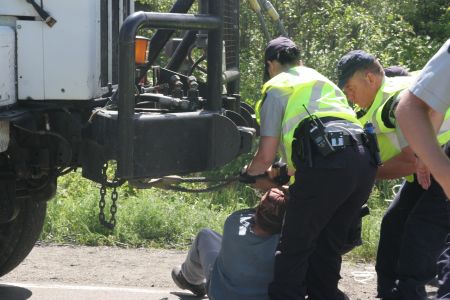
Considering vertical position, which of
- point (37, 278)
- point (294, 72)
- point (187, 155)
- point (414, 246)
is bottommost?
point (37, 278)

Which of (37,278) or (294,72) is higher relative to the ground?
(294,72)

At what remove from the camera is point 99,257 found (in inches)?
246

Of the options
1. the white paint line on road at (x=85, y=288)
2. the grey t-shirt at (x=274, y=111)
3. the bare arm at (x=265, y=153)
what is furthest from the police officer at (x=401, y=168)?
the white paint line on road at (x=85, y=288)

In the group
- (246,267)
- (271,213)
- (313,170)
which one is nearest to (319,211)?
(313,170)

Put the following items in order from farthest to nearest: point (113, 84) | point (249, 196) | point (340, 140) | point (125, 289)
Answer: point (249, 196) → point (125, 289) → point (113, 84) → point (340, 140)

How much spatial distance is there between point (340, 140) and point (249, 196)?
11.5ft

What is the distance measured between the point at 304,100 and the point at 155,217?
2.85 m

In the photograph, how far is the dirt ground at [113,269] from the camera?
223 inches

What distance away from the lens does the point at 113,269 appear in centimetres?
595

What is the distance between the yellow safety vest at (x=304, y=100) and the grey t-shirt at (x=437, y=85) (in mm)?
1250

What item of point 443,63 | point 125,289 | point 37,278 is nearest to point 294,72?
point 443,63

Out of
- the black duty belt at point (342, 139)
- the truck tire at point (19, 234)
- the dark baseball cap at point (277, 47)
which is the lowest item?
the truck tire at point (19, 234)

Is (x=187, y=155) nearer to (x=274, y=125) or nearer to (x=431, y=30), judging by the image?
(x=274, y=125)

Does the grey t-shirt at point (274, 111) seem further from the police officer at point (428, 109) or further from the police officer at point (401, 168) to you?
the police officer at point (428, 109)
